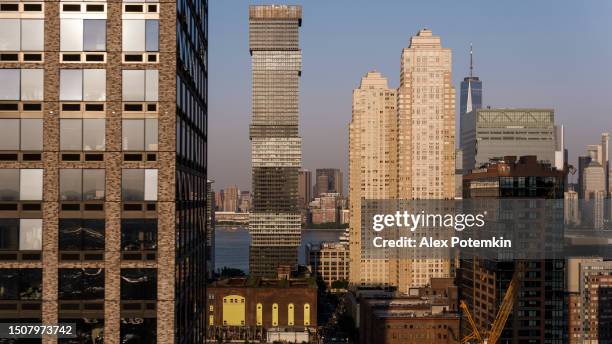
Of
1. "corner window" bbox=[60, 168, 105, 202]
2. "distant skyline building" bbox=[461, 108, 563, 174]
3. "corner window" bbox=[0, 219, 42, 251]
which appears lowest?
"corner window" bbox=[0, 219, 42, 251]

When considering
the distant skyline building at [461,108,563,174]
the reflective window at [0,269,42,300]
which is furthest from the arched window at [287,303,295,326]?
the reflective window at [0,269,42,300]

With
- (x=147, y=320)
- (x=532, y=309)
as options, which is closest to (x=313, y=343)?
(x=532, y=309)

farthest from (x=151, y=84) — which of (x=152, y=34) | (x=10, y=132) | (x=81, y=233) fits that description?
(x=81, y=233)

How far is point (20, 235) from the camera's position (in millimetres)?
22094

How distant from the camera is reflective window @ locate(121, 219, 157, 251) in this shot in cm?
2219

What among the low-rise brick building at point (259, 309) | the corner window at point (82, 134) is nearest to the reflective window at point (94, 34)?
the corner window at point (82, 134)

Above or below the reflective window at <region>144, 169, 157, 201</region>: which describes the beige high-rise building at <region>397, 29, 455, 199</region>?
above

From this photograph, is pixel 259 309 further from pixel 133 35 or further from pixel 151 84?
pixel 133 35

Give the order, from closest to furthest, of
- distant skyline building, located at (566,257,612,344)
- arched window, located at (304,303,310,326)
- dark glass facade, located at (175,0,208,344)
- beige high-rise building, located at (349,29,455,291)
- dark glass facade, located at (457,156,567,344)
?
dark glass facade, located at (175,0,208,344) < dark glass facade, located at (457,156,567,344) < distant skyline building, located at (566,257,612,344) < arched window, located at (304,303,310,326) < beige high-rise building, located at (349,29,455,291)

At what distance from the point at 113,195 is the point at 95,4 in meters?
5.71

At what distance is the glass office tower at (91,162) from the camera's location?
72.3ft

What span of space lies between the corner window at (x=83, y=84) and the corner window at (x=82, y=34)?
0.70 metres

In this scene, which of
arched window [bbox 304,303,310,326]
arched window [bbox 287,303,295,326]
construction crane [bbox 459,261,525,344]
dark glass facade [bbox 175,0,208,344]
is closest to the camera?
dark glass facade [bbox 175,0,208,344]

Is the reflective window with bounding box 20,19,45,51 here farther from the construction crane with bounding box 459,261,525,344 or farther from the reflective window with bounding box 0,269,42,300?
the construction crane with bounding box 459,261,525,344
